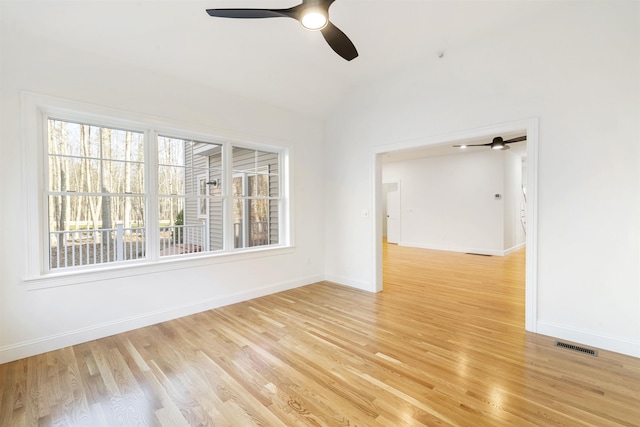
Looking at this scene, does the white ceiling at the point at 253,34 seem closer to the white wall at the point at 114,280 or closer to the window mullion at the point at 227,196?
the white wall at the point at 114,280

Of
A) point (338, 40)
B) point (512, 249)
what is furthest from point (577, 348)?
point (512, 249)

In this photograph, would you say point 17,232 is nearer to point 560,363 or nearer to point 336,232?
point 336,232

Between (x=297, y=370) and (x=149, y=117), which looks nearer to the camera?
(x=297, y=370)

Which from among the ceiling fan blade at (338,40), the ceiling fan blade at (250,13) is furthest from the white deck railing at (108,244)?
the ceiling fan blade at (338,40)

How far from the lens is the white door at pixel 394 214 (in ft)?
30.5

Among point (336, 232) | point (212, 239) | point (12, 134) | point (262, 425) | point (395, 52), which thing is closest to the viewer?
point (262, 425)

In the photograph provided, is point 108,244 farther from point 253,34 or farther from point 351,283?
point 351,283

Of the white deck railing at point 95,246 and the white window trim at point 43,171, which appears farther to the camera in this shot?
the white deck railing at point 95,246

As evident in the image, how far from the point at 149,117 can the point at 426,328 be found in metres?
3.93

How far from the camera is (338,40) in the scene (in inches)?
91.6

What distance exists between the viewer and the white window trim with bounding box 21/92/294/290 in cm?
256

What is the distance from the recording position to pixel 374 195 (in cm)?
434

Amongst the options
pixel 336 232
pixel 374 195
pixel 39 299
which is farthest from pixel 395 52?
pixel 39 299

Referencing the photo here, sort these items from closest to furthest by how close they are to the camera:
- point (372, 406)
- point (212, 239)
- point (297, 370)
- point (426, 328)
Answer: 1. point (372, 406)
2. point (297, 370)
3. point (426, 328)
4. point (212, 239)
